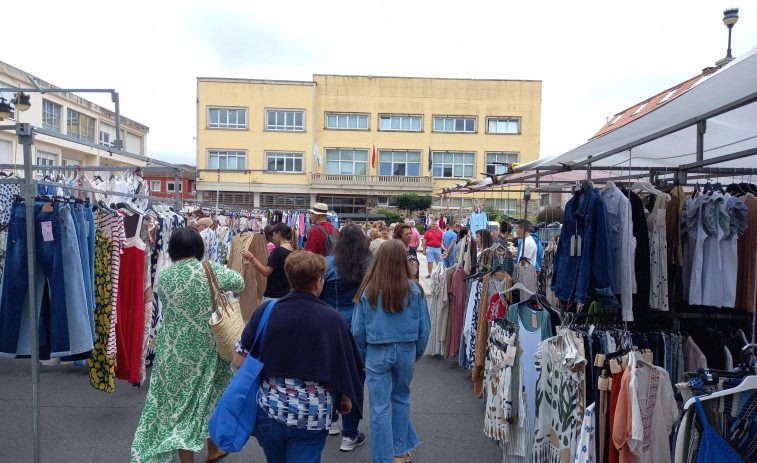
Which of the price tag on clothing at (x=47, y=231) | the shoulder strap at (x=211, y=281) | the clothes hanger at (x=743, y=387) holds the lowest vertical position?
the clothes hanger at (x=743, y=387)

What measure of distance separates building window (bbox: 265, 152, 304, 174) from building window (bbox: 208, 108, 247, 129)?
269 centimetres

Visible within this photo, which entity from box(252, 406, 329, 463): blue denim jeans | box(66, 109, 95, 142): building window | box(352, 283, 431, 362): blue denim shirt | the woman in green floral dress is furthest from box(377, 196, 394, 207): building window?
box(252, 406, 329, 463): blue denim jeans

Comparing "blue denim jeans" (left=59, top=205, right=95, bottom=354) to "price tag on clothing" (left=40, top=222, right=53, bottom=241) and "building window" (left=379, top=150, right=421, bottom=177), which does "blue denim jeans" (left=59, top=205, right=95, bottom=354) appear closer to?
"price tag on clothing" (left=40, top=222, right=53, bottom=241)

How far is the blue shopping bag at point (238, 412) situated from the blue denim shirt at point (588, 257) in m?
2.46

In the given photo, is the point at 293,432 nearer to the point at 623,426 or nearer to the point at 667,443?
the point at 623,426

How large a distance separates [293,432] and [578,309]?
8.20ft

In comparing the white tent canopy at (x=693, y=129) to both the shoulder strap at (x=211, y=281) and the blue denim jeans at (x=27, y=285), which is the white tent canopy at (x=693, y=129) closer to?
the shoulder strap at (x=211, y=281)

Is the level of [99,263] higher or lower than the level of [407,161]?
lower

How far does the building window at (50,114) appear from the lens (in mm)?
24844

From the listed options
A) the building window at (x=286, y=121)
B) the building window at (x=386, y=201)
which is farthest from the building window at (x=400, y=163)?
the building window at (x=286, y=121)

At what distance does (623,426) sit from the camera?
9.01 feet

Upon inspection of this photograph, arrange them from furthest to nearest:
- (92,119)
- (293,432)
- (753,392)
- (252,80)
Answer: (252,80) < (92,119) < (293,432) < (753,392)

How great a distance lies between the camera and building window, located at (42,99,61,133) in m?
24.8

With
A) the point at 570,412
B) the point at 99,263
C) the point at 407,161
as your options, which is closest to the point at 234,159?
the point at 407,161
